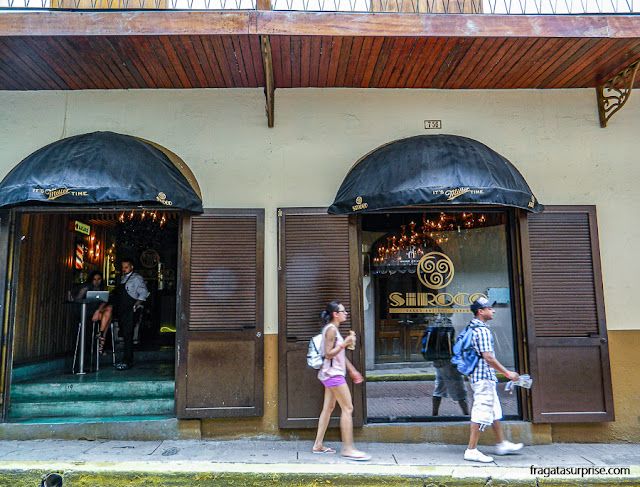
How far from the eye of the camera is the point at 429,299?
20.7 ft

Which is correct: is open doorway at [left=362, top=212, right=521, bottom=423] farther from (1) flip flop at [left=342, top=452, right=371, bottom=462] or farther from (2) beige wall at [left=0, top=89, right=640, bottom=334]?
(1) flip flop at [left=342, top=452, right=371, bottom=462]

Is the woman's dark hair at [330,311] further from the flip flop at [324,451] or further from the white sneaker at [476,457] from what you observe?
the white sneaker at [476,457]

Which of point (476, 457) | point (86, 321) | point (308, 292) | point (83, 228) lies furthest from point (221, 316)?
point (83, 228)

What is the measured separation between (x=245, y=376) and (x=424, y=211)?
130 inches

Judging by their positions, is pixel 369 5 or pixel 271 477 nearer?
pixel 271 477

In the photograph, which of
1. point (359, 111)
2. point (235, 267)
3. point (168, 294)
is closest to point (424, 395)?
point (235, 267)

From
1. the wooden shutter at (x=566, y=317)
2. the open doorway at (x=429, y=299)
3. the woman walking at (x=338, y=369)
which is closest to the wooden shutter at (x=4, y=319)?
the woman walking at (x=338, y=369)

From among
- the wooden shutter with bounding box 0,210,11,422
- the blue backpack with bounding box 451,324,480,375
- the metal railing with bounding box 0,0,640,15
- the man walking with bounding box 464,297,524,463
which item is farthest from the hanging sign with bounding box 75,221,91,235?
the man walking with bounding box 464,297,524,463

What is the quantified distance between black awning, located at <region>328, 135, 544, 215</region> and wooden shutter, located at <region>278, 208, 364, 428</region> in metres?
0.37

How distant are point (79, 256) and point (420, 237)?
7209mm

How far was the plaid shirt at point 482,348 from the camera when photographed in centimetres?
500

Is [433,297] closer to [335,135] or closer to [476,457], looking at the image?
[476,457]

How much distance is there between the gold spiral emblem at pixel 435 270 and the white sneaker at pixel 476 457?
214 cm

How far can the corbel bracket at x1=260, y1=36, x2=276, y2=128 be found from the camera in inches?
209
